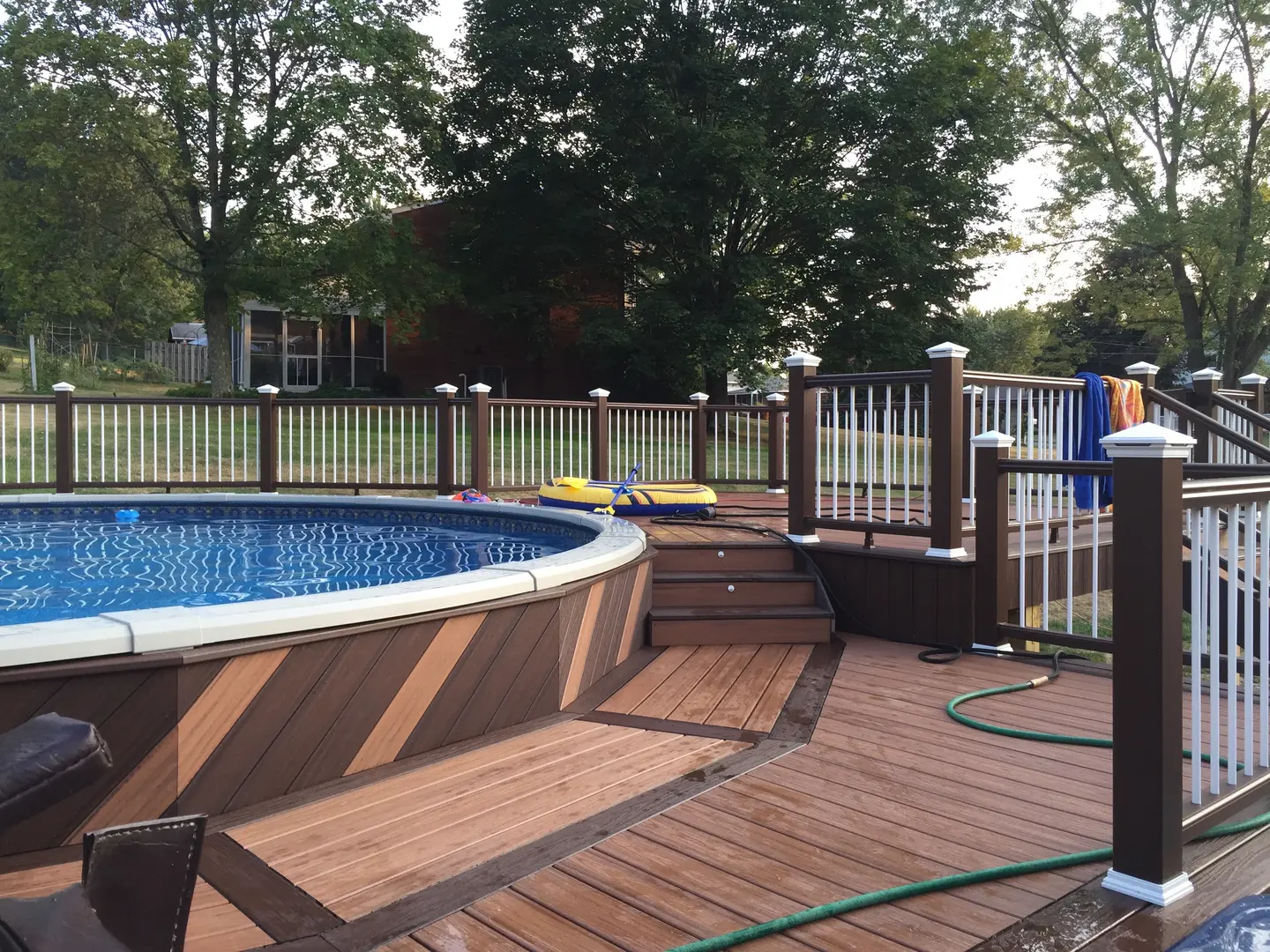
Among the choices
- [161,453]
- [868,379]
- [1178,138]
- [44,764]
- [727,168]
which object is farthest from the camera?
[1178,138]

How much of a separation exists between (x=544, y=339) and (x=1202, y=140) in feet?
50.2

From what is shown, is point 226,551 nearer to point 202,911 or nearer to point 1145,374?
point 202,911

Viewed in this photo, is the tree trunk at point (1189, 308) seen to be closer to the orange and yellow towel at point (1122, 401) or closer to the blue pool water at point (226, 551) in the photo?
the orange and yellow towel at point (1122, 401)

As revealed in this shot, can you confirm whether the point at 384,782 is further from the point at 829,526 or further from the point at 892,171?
the point at 892,171

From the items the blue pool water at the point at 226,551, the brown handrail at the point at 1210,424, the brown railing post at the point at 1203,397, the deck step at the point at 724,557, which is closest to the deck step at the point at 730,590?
the deck step at the point at 724,557

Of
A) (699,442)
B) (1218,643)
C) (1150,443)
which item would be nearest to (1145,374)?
(699,442)

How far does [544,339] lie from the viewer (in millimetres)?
20438

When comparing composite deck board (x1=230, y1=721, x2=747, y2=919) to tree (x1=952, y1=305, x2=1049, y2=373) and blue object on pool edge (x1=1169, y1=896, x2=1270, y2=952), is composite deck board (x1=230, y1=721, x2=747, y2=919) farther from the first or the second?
tree (x1=952, y1=305, x2=1049, y2=373)

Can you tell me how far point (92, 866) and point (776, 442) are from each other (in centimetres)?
917

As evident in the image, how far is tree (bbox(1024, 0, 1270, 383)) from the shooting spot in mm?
19750

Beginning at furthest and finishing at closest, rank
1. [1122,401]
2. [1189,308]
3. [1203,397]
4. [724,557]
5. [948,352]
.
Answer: [1189,308] → [1203,397] → [1122,401] → [724,557] → [948,352]

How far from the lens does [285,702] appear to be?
2.81 meters

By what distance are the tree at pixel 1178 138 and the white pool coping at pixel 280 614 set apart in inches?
800

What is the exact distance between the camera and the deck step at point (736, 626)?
5008 millimetres
